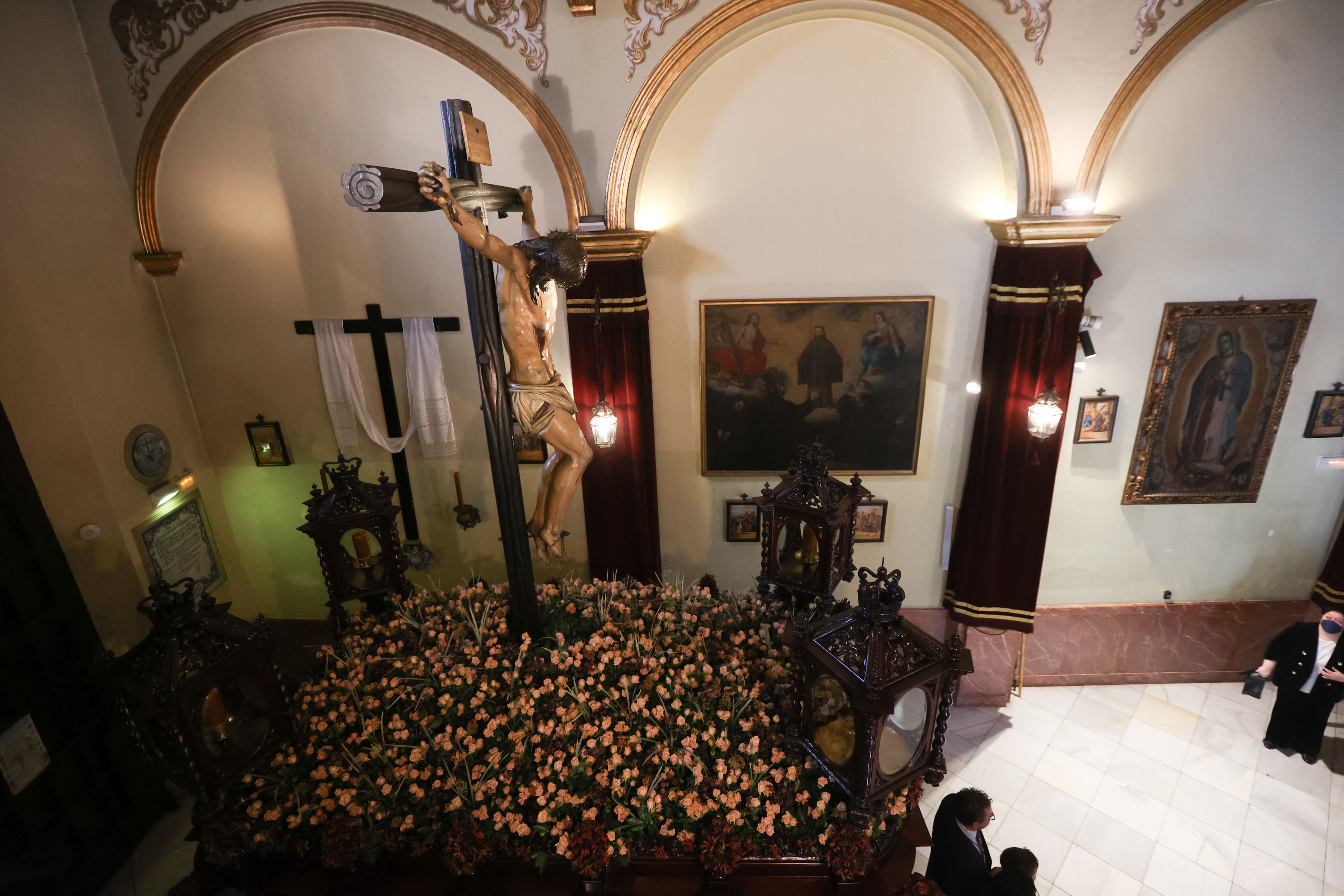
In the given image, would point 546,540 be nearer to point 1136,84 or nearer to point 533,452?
point 533,452

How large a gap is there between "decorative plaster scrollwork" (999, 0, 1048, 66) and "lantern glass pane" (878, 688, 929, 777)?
14.8ft

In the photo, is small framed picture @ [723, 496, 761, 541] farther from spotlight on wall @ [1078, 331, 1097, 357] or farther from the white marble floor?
spotlight on wall @ [1078, 331, 1097, 357]

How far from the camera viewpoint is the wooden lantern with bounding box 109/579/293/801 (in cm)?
275

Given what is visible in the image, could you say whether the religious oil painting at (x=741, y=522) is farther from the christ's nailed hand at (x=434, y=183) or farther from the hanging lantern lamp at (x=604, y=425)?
the christ's nailed hand at (x=434, y=183)

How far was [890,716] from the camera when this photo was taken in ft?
10.4

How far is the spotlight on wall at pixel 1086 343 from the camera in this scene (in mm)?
5098

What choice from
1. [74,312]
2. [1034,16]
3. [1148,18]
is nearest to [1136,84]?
[1148,18]

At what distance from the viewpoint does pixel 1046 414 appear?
4.93 metres

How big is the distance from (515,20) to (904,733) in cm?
518

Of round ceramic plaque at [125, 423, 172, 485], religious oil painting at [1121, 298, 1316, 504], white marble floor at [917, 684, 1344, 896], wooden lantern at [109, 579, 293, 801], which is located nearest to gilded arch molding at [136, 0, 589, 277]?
round ceramic plaque at [125, 423, 172, 485]

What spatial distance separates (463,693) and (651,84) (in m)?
4.28

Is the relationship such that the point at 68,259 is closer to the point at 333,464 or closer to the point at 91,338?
the point at 91,338

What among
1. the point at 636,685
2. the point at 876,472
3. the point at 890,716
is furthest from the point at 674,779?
the point at 876,472

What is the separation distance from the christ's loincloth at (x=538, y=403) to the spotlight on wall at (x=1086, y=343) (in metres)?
4.14
